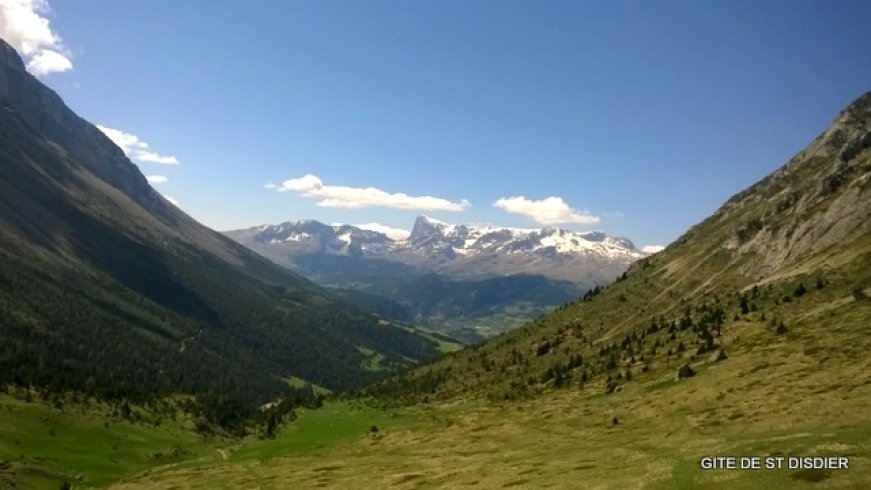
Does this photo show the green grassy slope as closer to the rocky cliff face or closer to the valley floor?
the valley floor

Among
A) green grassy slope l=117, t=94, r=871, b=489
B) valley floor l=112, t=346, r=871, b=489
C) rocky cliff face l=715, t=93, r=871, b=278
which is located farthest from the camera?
rocky cliff face l=715, t=93, r=871, b=278

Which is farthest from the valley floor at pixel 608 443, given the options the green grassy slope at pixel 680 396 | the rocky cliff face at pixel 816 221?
the rocky cliff face at pixel 816 221

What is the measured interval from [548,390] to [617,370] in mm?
15868

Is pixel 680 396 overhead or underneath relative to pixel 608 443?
overhead

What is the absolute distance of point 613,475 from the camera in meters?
49.5

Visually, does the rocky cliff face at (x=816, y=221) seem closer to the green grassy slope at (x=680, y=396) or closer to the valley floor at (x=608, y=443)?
the green grassy slope at (x=680, y=396)

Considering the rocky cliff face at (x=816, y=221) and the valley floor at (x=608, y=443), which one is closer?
the valley floor at (x=608, y=443)

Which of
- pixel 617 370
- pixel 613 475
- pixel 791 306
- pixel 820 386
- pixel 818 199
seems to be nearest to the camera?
pixel 613 475

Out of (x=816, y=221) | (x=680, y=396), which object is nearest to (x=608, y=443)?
(x=680, y=396)

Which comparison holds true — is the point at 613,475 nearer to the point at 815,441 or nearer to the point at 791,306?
the point at 815,441

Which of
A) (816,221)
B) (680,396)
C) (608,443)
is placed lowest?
(608,443)

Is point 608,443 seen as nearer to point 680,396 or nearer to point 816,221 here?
point 680,396

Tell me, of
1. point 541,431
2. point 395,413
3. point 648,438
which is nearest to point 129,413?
point 395,413

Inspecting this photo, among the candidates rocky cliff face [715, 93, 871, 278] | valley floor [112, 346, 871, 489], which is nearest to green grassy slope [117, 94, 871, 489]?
valley floor [112, 346, 871, 489]
